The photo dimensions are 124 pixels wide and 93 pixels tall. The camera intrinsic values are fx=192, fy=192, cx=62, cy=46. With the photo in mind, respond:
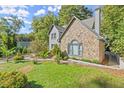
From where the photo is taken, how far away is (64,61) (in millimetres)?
12328

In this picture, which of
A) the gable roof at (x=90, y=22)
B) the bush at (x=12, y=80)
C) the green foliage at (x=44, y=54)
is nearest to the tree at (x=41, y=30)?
the green foliage at (x=44, y=54)

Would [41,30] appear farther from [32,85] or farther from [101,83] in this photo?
[101,83]

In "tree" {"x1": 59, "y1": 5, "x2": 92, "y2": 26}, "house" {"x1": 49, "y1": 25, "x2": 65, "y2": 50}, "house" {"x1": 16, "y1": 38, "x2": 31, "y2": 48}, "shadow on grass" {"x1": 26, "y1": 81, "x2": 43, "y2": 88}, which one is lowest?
"shadow on grass" {"x1": 26, "y1": 81, "x2": 43, "y2": 88}

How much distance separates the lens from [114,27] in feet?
44.9

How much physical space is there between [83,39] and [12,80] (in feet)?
24.6

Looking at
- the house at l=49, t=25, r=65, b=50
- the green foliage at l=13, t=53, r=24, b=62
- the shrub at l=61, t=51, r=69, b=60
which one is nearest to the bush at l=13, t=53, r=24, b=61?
the green foliage at l=13, t=53, r=24, b=62

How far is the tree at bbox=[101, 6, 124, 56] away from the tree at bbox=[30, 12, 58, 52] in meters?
4.06

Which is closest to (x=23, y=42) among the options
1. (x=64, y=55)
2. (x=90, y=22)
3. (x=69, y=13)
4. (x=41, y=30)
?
(x=41, y=30)

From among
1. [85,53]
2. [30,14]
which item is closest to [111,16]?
[85,53]

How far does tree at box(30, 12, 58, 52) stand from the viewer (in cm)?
1128

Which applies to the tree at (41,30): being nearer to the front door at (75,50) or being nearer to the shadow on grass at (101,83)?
the front door at (75,50)

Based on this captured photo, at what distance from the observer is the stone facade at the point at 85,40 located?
13311 mm

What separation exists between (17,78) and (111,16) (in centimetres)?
965

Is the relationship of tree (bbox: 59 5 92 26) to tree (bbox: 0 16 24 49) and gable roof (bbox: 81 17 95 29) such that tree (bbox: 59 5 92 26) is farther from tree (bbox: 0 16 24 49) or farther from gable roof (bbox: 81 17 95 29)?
tree (bbox: 0 16 24 49)
